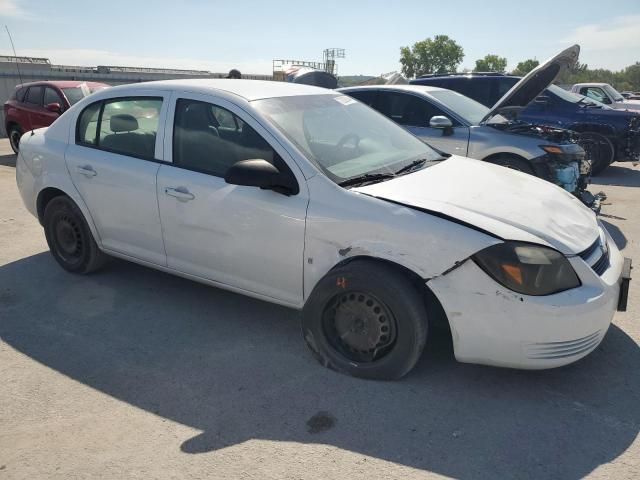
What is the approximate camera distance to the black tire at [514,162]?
6375mm

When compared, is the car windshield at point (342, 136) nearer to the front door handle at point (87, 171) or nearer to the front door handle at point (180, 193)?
the front door handle at point (180, 193)

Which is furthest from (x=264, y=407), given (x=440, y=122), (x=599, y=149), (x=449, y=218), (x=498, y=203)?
(x=599, y=149)

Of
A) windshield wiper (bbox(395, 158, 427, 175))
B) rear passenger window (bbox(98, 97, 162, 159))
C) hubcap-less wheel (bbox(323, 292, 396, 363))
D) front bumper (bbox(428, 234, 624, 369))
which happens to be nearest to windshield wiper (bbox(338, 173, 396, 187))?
windshield wiper (bbox(395, 158, 427, 175))

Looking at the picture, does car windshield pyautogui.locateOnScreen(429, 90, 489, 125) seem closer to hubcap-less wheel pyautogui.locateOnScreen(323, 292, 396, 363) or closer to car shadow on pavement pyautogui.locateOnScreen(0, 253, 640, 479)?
car shadow on pavement pyautogui.locateOnScreen(0, 253, 640, 479)

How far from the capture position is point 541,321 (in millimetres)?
2615

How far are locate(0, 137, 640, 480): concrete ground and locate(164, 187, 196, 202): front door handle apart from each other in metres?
0.91

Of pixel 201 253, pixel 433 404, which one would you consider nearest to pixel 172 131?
pixel 201 253

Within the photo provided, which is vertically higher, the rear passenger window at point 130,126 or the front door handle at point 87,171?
the rear passenger window at point 130,126

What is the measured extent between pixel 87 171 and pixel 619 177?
31.0ft

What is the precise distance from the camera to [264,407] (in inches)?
110

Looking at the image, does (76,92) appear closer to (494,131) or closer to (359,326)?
(494,131)

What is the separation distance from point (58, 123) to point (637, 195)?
8.00 meters

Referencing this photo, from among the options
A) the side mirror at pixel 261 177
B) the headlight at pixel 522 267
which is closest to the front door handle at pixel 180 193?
the side mirror at pixel 261 177

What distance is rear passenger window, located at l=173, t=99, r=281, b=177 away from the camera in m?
3.36
